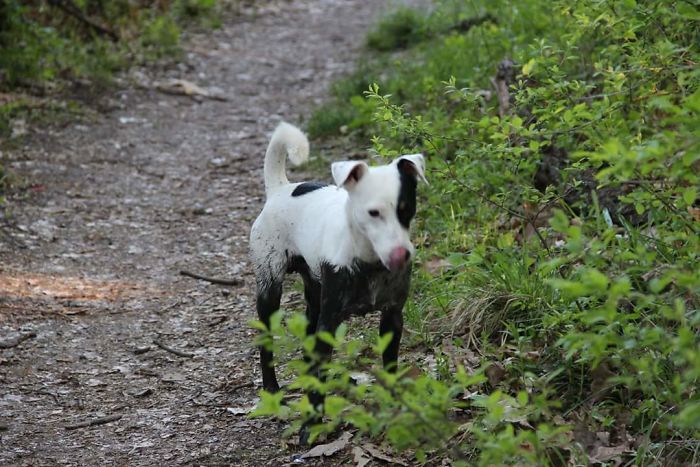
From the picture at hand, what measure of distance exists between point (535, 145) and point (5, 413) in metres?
2.89

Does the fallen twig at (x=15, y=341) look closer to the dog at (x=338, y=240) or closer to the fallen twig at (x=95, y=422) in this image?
the fallen twig at (x=95, y=422)

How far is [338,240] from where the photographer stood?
12.8 feet

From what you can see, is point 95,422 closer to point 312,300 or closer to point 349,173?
point 312,300

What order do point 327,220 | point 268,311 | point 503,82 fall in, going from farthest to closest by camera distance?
1. point 503,82
2. point 268,311
3. point 327,220

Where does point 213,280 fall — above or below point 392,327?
below

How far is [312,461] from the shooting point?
4.05 meters

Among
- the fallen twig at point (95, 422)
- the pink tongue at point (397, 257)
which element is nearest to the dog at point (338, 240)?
the pink tongue at point (397, 257)

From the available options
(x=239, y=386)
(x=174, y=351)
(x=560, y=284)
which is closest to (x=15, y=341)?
(x=174, y=351)

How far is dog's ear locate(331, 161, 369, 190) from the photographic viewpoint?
143 inches

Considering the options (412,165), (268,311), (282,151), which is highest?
(412,165)

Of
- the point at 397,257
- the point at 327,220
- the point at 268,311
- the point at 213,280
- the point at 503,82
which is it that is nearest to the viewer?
the point at 397,257

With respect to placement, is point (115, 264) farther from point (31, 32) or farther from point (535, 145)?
point (31, 32)

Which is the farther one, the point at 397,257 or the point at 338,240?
the point at 338,240

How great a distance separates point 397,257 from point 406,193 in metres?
0.30
